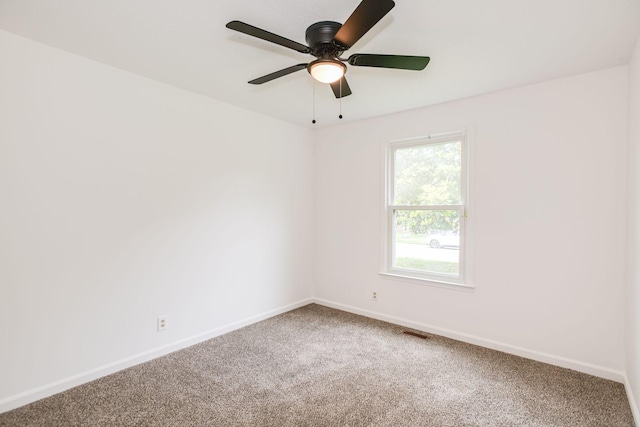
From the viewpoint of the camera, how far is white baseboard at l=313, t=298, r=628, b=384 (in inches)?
99.1

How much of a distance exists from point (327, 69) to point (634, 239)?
2300 millimetres

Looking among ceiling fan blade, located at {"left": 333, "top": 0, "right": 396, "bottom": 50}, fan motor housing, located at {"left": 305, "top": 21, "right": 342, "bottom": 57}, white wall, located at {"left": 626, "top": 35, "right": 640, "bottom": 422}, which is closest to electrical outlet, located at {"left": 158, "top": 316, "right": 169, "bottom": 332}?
fan motor housing, located at {"left": 305, "top": 21, "right": 342, "bottom": 57}

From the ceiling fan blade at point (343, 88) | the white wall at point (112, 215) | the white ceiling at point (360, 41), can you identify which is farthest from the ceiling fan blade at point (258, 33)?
the white wall at point (112, 215)

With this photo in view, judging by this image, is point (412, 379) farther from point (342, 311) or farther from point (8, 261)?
point (8, 261)

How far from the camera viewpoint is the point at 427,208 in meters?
3.49

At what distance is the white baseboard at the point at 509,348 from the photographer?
8.26ft

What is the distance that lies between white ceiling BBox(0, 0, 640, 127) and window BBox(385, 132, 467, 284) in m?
0.69

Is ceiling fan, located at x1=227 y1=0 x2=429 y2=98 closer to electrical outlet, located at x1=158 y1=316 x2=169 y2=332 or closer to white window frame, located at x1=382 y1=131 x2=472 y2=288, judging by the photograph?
white window frame, located at x1=382 y1=131 x2=472 y2=288

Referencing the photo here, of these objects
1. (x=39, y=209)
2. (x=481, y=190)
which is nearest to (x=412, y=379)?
(x=481, y=190)

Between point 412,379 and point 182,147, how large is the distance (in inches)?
111

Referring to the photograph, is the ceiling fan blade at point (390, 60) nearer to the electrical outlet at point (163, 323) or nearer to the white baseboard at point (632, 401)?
the white baseboard at point (632, 401)

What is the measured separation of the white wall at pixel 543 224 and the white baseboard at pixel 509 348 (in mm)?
11

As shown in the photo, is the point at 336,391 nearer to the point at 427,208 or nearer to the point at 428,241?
the point at 428,241

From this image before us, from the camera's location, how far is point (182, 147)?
3.03 meters
